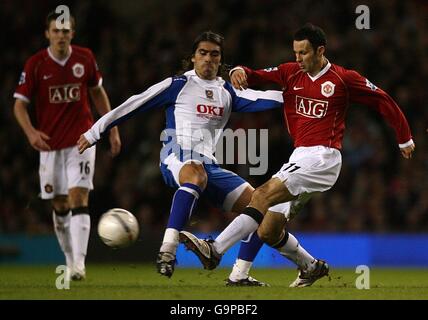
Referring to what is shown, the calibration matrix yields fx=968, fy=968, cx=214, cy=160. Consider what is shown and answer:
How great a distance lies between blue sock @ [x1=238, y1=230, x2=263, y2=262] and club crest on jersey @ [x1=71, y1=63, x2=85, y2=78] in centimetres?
242

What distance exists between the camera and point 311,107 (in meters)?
7.75

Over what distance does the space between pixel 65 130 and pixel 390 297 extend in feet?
12.5

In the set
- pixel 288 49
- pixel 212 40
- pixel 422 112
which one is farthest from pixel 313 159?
pixel 288 49

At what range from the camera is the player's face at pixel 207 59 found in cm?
804

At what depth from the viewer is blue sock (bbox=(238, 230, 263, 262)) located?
7.76 m

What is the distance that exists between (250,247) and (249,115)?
266 inches

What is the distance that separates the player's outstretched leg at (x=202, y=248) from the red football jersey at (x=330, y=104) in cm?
123

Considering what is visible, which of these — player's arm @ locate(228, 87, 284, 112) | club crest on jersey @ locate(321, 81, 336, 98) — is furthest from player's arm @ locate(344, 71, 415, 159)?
player's arm @ locate(228, 87, 284, 112)

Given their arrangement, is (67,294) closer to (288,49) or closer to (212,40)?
(212,40)

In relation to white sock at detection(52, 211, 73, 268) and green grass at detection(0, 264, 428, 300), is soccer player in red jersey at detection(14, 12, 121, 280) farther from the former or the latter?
green grass at detection(0, 264, 428, 300)

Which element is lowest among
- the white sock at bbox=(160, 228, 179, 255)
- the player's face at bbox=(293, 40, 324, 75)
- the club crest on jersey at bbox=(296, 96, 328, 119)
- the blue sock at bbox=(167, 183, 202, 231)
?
the white sock at bbox=(160, 228, 179, 255)

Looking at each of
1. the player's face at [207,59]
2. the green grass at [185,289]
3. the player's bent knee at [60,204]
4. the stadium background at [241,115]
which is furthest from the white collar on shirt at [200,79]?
the stadium background at [241,115]

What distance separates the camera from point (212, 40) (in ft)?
26.3

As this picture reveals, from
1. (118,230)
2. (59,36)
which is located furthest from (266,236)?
(59,36)
